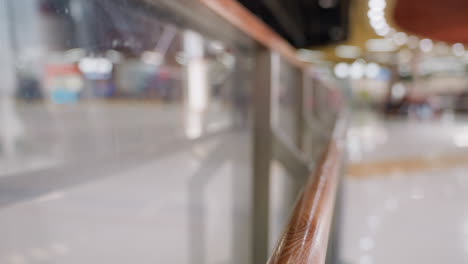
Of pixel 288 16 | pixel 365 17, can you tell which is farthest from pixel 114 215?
pixel 365 17

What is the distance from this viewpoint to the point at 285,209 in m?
1.47

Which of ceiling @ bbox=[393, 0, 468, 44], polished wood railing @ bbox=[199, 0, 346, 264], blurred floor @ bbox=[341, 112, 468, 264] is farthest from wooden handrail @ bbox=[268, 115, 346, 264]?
ceiling @ bbox=[393, 0, 468, 44]

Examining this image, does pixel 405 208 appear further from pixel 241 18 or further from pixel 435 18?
pixel 435 18

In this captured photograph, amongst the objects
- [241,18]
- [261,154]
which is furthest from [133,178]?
[241,18]

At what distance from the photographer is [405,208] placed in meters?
1.93

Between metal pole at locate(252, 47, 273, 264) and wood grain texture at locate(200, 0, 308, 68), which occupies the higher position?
wood grain texture at locate(200, 0, 308, 68)

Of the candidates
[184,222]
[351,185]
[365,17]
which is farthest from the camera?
[365,17]

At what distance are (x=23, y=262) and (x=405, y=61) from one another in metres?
15.9

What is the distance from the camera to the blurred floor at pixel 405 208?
1.40 meters

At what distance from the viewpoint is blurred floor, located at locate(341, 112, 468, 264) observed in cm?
140

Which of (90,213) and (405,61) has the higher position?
(405,61)

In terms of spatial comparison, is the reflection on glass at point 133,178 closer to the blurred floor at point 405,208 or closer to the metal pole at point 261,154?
the metal pole at point 261,154

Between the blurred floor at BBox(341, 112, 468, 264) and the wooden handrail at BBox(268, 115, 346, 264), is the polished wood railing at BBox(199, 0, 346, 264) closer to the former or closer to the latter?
the wooden handrail at BBox(268, 115, 346, 264)

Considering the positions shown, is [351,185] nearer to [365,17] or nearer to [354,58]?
[365,17]
